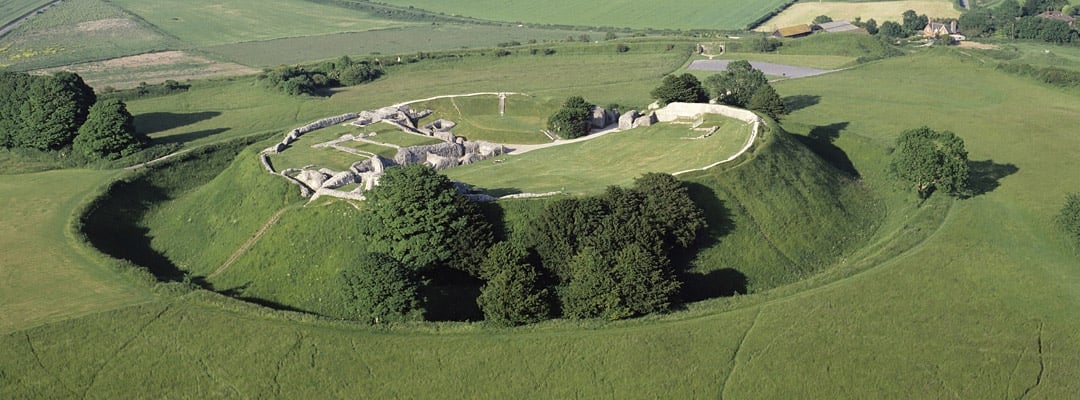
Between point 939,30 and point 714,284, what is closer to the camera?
point 714,284

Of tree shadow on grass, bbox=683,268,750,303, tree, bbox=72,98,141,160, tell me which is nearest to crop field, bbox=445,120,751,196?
tree shadow on grass, bbox=683,268,750,303

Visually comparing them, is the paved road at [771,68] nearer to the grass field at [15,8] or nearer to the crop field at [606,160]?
the crop field at [606,160]

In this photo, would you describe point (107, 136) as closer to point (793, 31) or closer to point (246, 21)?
point (246, 21)

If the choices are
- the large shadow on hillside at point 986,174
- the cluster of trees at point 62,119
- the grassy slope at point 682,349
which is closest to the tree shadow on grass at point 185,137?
the cluster of trees at point 62,119

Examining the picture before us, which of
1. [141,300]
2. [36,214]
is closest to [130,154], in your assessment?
[36,214]

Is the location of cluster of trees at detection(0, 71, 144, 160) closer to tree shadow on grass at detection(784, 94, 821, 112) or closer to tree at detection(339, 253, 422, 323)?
tree at detection(339, 253, 422, 323)

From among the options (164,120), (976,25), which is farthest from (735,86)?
(976,25)

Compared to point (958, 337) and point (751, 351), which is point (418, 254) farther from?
point (958, 337)
